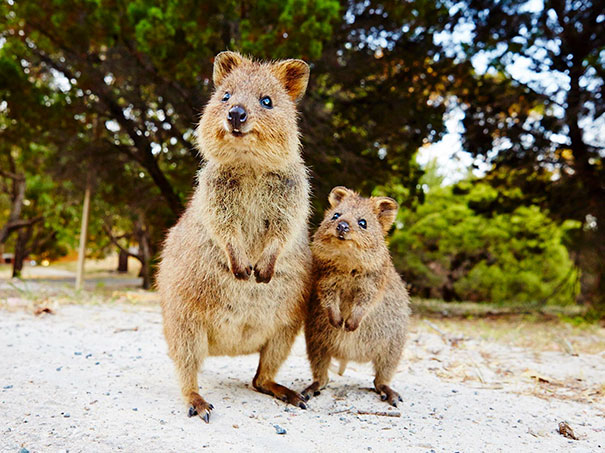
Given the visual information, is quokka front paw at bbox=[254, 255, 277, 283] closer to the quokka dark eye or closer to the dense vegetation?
the quokka dark eye

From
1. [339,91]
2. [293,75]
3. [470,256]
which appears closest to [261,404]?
[293,75]

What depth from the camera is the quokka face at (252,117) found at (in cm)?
276

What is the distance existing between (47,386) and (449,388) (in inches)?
114

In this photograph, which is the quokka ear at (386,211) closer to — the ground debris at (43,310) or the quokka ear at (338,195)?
the quokka ear at (338,195)

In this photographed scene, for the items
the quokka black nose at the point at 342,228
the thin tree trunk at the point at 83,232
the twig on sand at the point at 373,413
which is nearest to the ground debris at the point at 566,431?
the twig on sand at the point at 373,413

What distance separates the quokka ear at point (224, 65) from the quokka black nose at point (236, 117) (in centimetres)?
68

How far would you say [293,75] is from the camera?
10.8ft

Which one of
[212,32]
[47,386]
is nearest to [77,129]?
[212,32]

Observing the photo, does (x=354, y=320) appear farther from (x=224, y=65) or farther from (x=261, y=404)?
(x=224, y=65)

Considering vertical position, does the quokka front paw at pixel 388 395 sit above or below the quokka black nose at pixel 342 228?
below

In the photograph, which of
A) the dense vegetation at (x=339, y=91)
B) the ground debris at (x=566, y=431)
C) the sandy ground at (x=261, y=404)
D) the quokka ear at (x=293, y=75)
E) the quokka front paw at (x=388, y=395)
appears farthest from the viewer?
the dense vegetation at (x=339, y=91)

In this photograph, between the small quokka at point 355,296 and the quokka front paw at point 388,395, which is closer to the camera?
the small quokka at point 355,296

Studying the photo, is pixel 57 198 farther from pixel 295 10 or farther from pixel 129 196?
pixel 295 10

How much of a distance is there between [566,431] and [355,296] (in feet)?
4.80
